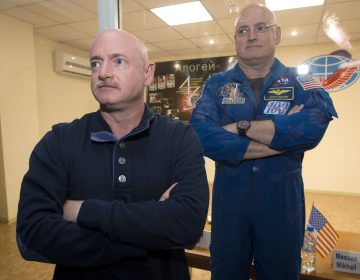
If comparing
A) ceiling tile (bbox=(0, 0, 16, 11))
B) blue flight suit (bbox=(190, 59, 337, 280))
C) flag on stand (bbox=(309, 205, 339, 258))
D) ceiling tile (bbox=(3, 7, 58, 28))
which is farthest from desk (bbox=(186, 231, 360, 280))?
ceiling tile (bbox=(0, 0, 16, 11))

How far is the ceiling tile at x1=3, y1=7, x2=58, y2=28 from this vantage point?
2.83 meters

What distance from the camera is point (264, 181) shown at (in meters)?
1.23

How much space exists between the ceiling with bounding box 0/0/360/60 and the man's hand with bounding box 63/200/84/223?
1.60m

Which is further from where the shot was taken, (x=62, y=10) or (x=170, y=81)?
(x=62, y=10)

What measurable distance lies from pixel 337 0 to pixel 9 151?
343cm

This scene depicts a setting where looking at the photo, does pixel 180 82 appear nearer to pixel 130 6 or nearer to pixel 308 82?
pixel 130 6

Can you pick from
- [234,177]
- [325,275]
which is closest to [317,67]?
[234,177]

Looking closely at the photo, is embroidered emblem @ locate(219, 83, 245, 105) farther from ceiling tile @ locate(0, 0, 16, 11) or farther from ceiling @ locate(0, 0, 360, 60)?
ceiling tile @ locate(0, 0, 16, 11)

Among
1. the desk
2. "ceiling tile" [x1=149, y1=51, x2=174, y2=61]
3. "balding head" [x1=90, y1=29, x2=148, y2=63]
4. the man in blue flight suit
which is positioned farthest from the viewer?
"ceiling tile" [x1=149, y1=51, x2=174, y2=61]

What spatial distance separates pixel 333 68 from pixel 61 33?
2.54m

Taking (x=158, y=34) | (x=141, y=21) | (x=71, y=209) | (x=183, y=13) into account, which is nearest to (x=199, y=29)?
(x=183, y=13)

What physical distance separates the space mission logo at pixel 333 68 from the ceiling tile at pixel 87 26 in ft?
6.35

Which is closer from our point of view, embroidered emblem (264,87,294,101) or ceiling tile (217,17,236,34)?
embroidered emblem (264,87,294,101)

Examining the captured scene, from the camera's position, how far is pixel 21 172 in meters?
3.32
